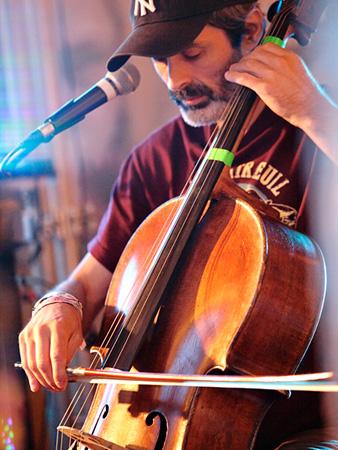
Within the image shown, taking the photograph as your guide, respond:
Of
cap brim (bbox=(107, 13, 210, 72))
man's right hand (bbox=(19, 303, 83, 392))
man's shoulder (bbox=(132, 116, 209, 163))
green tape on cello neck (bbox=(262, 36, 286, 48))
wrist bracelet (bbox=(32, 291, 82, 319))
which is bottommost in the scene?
man's right hand (bbox=(19, 303, 83, 392))

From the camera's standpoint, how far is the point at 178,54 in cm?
117

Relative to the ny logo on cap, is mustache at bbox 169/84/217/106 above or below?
below

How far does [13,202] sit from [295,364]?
A: 1.34m

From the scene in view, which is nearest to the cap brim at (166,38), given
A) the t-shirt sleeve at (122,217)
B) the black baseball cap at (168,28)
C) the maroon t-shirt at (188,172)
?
the black baseball cap at (168,28)

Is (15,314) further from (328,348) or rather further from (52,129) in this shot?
(328,348)

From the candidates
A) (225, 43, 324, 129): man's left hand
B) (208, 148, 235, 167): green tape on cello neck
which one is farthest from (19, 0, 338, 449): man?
(208, 148, 235, 167): green tape on cello neck

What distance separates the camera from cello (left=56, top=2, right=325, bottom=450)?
0.84 metres

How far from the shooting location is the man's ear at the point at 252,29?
1188 mm

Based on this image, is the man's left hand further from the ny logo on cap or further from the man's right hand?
the man's right hand

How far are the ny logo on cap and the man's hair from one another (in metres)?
0.11

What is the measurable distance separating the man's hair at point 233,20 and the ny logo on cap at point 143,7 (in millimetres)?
114

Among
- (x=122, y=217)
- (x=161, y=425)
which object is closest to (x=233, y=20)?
(x=122, y=217)

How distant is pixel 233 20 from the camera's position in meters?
1.17

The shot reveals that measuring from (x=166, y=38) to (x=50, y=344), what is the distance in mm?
589
